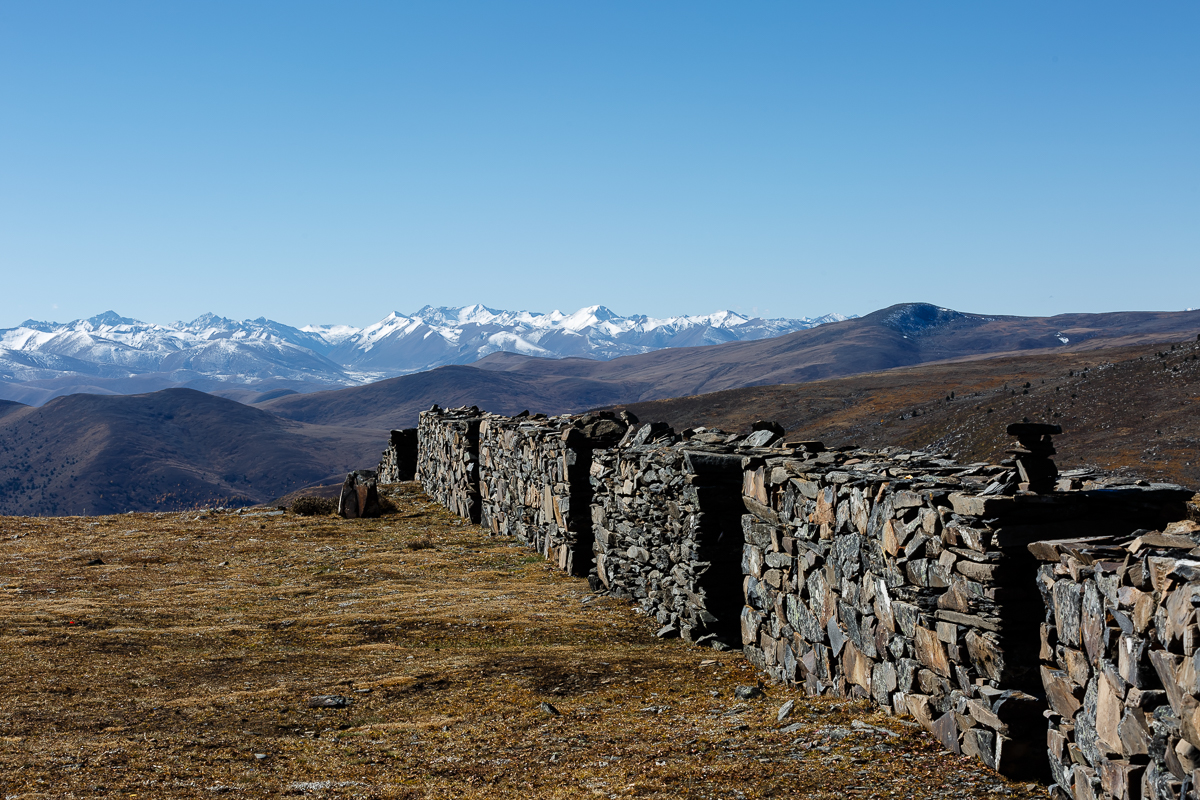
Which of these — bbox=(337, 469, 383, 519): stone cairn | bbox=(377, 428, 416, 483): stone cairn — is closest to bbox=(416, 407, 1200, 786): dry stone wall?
bbox=(337, 469, 383, 519): stone cairn

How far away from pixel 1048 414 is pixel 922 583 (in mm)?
52193

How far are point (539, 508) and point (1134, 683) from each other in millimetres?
15788

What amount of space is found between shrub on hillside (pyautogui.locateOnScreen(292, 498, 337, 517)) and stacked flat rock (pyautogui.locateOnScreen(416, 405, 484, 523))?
3595 mm

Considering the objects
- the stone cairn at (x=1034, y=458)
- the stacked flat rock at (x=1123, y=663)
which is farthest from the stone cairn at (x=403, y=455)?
the stacked flat rock at (x=1123, y=663)

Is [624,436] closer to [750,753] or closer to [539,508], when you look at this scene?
[539,508]

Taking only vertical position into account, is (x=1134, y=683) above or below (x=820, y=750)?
above

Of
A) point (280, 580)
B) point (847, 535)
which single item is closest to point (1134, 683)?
point (847, 535)

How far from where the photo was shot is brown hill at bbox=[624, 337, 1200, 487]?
136ft

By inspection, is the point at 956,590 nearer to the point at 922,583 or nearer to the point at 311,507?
the point at 922,583

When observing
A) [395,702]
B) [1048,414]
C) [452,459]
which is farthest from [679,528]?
[1048,414]

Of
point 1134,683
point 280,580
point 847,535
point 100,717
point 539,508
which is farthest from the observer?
point 539,508

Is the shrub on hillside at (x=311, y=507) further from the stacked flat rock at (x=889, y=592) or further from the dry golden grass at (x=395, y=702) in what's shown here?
the stacked flat rock at (x=889, y=592)

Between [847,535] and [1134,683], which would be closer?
[1134,683]

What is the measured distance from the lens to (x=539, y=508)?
2066 cm
